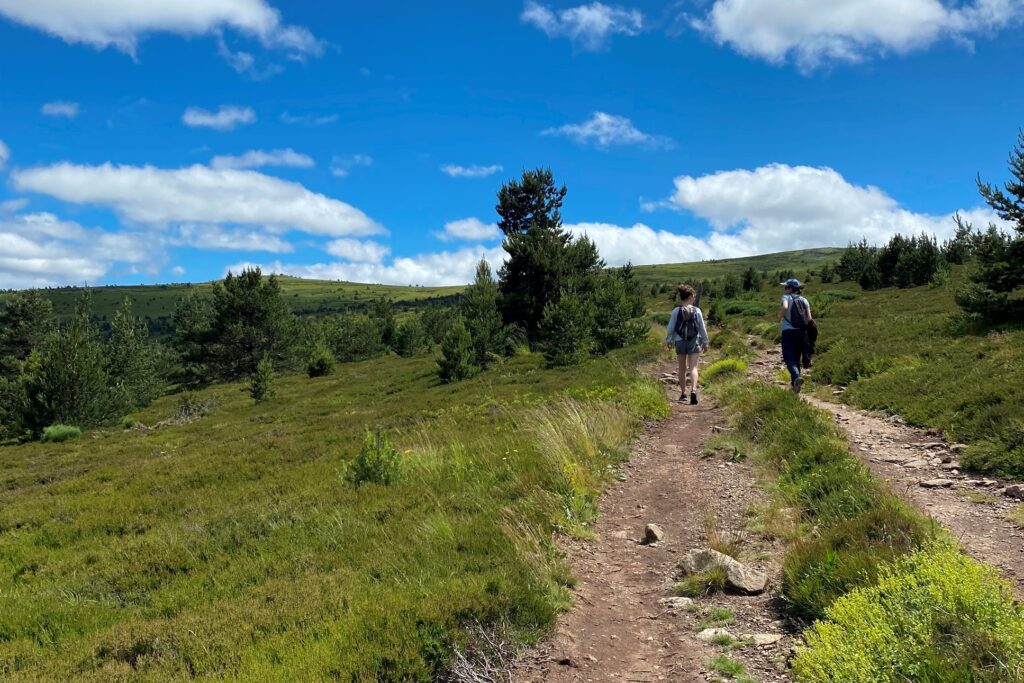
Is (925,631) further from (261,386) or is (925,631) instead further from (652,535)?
(261,386)

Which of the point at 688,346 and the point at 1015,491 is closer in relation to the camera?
the point at 1015,491

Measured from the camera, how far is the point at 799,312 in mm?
11188

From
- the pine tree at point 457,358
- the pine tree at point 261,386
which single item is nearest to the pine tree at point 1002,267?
the pine tree at point 457,358

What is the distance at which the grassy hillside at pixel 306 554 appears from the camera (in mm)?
4270

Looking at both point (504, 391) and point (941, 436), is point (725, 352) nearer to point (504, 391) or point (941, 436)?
point (504, 391)

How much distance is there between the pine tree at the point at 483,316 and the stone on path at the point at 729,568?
28005mm

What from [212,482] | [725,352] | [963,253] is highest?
[963,253]

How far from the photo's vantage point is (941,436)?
→ 8.11 meters

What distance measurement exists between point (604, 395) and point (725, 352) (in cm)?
1135

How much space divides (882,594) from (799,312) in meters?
8.73

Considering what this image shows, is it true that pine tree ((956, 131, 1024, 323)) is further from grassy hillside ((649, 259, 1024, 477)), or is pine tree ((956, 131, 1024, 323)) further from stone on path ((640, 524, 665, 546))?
stone on path ((640, 524, 665, 546))

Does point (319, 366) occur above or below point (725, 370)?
below

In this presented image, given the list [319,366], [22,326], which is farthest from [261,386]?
[22,326]

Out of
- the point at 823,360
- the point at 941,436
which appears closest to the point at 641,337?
the point at 823,360
